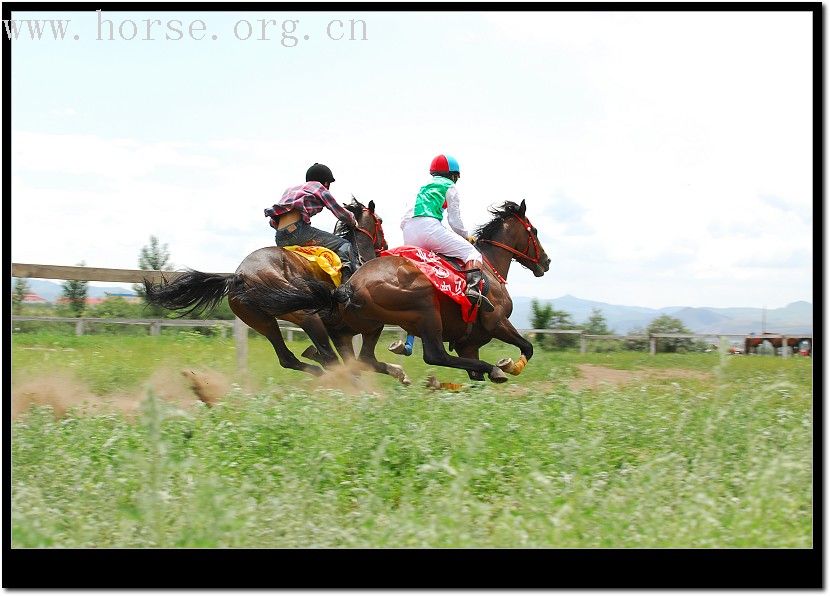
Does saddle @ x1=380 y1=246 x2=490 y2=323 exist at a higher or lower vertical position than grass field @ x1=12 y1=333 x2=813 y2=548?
higher

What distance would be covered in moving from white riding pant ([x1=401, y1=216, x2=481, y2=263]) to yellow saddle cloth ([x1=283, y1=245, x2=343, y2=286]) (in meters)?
0.72

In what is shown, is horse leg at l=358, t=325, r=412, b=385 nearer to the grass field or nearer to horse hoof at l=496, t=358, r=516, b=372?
horse hoof at l=496, t=358, r=516, b=372

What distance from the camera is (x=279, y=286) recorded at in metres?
8.60

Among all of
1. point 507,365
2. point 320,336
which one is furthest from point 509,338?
point 320,336

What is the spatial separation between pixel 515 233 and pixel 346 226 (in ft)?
5.66

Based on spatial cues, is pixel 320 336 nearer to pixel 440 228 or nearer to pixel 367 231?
pixel 367 231

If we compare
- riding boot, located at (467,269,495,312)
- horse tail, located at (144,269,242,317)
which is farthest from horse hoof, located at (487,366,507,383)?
horse tail, located at (144,269,242,317)

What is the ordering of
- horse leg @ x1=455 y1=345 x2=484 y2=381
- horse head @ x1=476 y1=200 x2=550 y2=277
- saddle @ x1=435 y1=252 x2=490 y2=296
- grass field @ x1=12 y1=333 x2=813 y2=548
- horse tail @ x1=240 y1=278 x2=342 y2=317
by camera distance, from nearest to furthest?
grass field @ x1=12 y1=333 x2=813 y2=548
horse tail @ x1=240 y1=278 x2=342 y2=317
saddle @ x1=435 y1=252 x2=490 y2=296
horse leg @ x1=455 y1=345 x2=484 y2=381
horse head @ x1=476 y1=200 x2=550 y2=277

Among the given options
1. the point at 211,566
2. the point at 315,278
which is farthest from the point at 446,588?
the point at 315,278

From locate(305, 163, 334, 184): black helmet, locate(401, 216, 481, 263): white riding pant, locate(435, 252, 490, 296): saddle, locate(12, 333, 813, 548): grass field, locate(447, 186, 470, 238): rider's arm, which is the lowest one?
locate(12, 333, 813, 548): grass field

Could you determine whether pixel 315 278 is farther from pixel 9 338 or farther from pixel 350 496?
pixel 9 338

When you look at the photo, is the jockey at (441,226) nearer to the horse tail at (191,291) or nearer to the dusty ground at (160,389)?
the dusty ground at (160,389)

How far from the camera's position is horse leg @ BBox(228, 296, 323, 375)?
8.82 m

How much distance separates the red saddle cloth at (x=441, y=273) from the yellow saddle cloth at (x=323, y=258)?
1.46 ft
